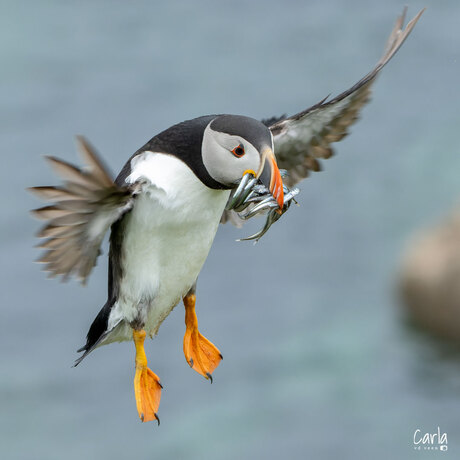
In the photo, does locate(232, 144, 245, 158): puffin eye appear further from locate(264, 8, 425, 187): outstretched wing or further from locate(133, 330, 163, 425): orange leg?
locate(133, 330, 163, 425): orange leg

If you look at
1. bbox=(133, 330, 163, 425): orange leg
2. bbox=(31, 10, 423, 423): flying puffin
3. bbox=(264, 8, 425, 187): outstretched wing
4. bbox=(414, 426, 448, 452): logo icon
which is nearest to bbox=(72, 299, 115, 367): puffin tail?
bbox=(31, 10, 423, 423): flying puffin

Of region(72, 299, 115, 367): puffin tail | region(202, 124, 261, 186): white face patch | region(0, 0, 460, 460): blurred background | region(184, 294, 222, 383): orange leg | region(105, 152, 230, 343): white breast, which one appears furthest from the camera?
region(0, 0, 460, 460): blurred background

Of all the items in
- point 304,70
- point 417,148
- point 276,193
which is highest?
point 276,193

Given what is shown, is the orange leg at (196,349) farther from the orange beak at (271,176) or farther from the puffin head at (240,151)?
the orange beak at (271,176)

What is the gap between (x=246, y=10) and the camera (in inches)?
1005

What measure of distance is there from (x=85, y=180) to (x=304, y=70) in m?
18.0

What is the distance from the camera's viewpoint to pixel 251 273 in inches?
829

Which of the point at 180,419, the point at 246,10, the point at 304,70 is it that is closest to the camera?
the point at 180,419

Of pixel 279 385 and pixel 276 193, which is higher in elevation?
pixel 276 193

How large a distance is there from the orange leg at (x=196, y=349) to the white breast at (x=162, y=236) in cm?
30

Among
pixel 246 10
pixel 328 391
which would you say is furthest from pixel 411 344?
pixel 246 10

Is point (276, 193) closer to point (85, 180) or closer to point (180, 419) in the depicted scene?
point (85, 180)

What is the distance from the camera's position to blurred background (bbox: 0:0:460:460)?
2050 centimetres

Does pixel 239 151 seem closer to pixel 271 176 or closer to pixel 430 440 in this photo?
pixel 271 176
